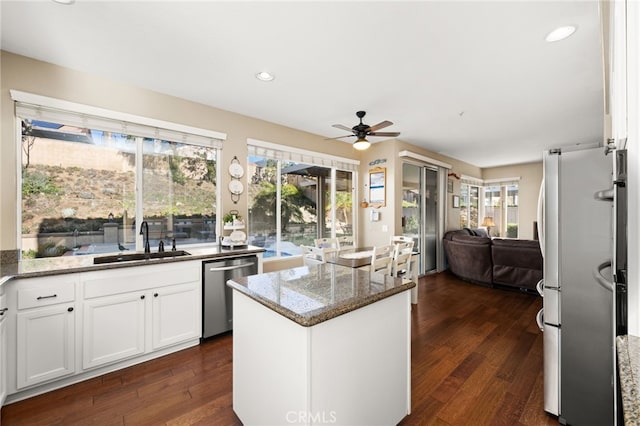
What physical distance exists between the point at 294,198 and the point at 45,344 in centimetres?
316

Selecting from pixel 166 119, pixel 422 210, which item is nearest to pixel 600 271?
pixel 166 119

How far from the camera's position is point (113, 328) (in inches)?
86.7

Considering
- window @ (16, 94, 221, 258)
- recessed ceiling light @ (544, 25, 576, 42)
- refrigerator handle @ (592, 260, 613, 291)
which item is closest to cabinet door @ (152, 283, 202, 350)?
window @ (16, 94, 221, 258)

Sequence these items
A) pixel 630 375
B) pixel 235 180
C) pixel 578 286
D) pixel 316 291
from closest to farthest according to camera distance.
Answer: pixel 630 375 → pixel 316 291 → pixel 578 286 → pixel 235 180

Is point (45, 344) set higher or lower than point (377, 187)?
lower

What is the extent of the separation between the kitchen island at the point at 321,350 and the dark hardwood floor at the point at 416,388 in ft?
1.28

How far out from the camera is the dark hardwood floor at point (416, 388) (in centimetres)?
174

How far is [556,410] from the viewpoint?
5.65ft

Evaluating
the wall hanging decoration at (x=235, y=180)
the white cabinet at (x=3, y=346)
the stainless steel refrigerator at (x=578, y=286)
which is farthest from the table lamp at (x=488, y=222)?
the white cabinet at (x=3, y=346)

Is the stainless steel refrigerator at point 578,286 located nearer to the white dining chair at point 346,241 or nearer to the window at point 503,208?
the white dining chair at point 346,241

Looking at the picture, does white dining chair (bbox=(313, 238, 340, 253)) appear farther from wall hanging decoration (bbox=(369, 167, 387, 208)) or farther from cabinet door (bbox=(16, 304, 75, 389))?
cabinet door (bbox=(16, 304, 75, 389))

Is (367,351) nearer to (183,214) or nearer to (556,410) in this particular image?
(556,410)

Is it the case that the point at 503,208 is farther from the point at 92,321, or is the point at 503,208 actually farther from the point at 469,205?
the point at 92,321

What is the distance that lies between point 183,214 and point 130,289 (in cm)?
113
